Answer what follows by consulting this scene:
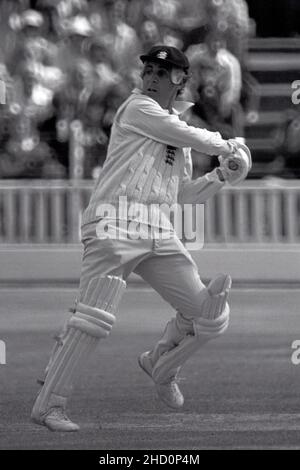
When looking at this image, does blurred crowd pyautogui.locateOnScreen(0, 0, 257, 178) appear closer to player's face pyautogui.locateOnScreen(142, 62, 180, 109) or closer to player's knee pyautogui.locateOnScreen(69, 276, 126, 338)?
player's face pyautogui.locateOnScreen(142, 62, 180, 109)

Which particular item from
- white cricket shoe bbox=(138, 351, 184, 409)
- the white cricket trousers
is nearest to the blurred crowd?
white cricket shoe bbox=(138, 351, 184, 409)

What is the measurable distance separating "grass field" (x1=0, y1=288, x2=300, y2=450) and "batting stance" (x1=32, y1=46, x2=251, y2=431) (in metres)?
0.36

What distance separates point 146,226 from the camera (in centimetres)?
775

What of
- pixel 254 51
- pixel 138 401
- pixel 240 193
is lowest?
pixel 138 401

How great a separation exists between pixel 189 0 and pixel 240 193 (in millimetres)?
2350

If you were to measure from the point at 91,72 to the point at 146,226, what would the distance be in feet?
33.3

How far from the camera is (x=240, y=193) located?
17500mm

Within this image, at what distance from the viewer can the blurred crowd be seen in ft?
58.0

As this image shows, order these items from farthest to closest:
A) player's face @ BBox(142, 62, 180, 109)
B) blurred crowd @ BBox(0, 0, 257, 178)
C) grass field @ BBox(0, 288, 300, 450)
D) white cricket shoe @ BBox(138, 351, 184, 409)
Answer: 1. blurred crowd @ BBox(0, 0, 257, 178)
2. white cricket shoe @ BBox(138, 351, 184, 409)
3. player's face @ BBox(142, 62, 180, 109)
4. grass field @ BBox(0, 288, 300, 450)

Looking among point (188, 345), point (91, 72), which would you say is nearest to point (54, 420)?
point (188, 345)

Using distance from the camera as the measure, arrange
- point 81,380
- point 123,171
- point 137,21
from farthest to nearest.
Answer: point 137,21 < point 81,380 < point 123,171

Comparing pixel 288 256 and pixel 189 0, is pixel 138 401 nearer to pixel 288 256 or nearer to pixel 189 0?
pixel 288 256

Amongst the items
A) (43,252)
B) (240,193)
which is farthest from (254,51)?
(43,252)

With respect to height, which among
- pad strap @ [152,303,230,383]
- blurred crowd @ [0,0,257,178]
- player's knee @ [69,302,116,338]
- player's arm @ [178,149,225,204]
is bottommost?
pad strap @ [152,303,230,383]
